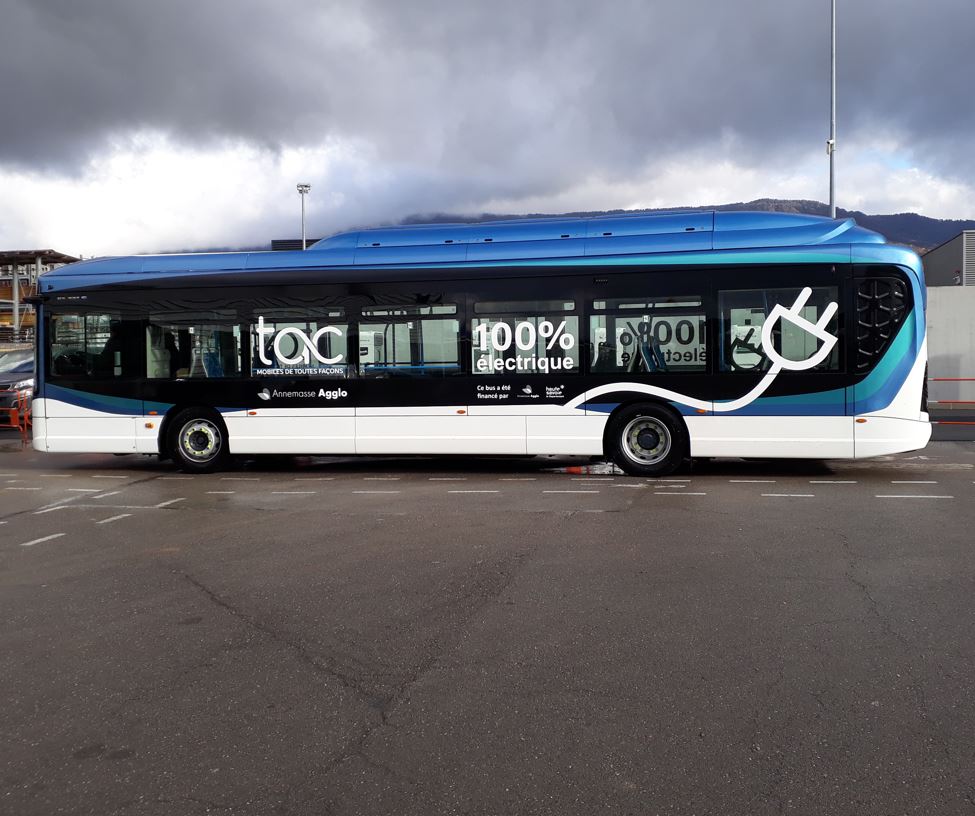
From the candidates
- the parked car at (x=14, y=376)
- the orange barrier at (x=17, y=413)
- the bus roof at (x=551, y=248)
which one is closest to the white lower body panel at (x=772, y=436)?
the bus roof at (x=551, y=248)

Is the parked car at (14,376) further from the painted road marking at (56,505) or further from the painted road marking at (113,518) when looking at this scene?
the painted road marking at (113,518)

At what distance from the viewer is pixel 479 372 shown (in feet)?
38.6

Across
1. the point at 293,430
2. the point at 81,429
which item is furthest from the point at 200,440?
the point at 81,429

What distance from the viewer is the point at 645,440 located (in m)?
11.4

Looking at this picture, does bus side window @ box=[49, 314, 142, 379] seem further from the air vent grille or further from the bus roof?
the air vent grille

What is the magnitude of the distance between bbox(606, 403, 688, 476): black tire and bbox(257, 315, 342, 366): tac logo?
158 inches

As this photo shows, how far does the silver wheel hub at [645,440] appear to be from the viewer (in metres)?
11.3

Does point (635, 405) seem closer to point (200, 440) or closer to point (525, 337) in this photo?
point (525, 337)

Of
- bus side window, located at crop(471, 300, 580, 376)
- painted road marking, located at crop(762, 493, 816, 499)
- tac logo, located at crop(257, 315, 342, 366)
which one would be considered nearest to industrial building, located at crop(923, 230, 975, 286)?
bus side window, located at crop(471, 300, 580, 376)

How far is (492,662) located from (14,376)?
19.1 m

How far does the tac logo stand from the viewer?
12125 mm

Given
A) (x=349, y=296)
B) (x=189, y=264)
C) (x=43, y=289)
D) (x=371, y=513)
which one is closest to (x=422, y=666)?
(x=371, y=513)

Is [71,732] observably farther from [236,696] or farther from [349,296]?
[349,296]

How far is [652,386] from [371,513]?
4271mm
